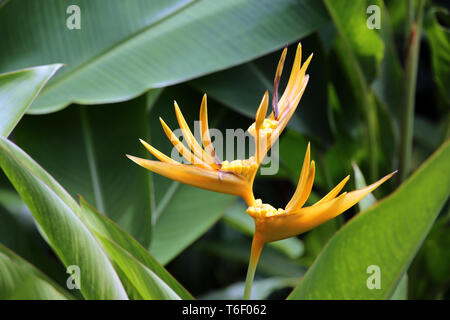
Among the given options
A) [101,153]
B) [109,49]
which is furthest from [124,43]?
[101,153]

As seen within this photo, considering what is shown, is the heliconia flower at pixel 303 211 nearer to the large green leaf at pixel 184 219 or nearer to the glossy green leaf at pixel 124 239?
the glossy green leaf at pixel 124 239

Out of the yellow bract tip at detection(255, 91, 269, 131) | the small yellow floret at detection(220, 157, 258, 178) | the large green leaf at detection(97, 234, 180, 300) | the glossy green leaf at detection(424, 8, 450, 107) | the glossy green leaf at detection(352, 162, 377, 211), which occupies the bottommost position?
the large green leaf at detection(97, 234, 180, 300)

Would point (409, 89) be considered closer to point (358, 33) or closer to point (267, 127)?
point (358, 33)

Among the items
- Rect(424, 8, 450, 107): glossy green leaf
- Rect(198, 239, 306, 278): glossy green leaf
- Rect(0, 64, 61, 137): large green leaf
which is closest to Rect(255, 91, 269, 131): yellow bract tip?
Rect(0, 64, 61, 137): large green leaf

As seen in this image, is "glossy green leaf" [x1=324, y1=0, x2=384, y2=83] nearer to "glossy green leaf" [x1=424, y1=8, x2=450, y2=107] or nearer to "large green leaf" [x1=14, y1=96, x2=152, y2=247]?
"glossy green leaf" [x1=424, y1=8, x2=450, y2=107]

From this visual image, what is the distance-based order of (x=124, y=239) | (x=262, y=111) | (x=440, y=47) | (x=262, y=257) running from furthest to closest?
1. (x=262, y=257)
2. (x=440, y=47)
3. (x=124, y=239)
4. (x=262, y=111)
